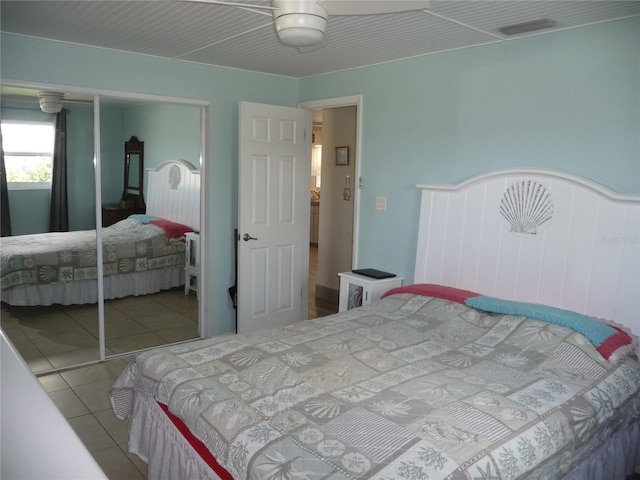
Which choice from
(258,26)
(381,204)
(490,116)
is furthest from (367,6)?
(381,204)

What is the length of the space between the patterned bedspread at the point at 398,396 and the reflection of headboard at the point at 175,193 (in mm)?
1826

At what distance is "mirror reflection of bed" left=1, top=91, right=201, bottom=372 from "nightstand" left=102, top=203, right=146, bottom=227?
48mm

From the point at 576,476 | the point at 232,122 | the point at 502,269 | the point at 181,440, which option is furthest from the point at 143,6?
the point at 576,476

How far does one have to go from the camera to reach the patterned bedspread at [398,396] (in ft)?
5.39

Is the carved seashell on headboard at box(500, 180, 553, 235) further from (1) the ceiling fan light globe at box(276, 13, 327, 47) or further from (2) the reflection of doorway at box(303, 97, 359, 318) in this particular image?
(2) the reflection of doorway at box(303, 97, 359, 318)

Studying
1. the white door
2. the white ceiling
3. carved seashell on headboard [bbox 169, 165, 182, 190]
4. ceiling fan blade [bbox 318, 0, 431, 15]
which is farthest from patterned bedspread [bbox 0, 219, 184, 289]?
ceiling fan blade [bbox 318, 0, 431, 15]

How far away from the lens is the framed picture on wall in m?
5.46

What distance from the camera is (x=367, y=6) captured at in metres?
1.81

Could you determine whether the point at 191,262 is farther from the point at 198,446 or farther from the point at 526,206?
the point at 526,206

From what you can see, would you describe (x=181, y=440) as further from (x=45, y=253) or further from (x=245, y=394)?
(x=45, y=253)

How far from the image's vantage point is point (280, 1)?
1.76 metres

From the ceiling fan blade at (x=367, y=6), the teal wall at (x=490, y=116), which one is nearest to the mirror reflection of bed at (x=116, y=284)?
the teal wall at (x=490, y=116)

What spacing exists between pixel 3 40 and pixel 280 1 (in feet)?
7.90

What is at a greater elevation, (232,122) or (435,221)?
(232,122)
